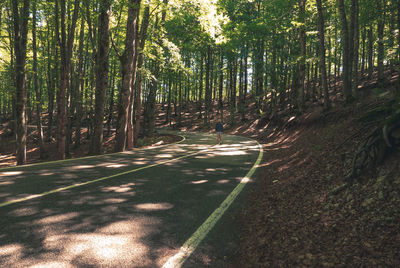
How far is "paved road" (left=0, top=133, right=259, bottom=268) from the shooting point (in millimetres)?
2697

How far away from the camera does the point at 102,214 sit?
374 centimetres

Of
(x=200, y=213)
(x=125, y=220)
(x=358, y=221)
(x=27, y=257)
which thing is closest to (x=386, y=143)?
(x=358, y=221)

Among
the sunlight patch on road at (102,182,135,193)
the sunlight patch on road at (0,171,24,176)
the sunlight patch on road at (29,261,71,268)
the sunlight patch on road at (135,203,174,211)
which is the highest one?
the sunlight patch on road at (0,171,24,176)

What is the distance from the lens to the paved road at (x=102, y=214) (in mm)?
2697

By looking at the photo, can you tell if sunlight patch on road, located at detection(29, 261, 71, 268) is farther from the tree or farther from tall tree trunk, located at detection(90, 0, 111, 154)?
the tree

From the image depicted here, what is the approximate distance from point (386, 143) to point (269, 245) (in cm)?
280

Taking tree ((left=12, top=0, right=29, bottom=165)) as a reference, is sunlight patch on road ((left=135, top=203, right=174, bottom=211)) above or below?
below

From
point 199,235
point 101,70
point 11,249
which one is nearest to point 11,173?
point 11,249

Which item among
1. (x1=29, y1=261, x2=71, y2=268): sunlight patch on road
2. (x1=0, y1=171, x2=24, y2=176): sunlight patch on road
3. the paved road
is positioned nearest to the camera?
(x1=29, y1=261, x2=71, y2=268): sunlight patch on road

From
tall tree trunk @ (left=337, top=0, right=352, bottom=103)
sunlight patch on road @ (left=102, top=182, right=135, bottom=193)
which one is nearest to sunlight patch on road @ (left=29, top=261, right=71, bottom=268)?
sunlight patch on road @ (left=102, top=182, right=135, bottom=193)

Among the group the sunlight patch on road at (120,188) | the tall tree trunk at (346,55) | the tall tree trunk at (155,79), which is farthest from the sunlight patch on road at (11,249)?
the tall tree trunk at (155,79)

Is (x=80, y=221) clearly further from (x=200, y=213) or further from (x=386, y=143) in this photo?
(x=386, y=143)

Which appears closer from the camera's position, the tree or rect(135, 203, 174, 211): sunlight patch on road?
rect(135, 203, 174, 211): sunlight patch on road

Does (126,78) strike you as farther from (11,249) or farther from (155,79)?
(11,249)
